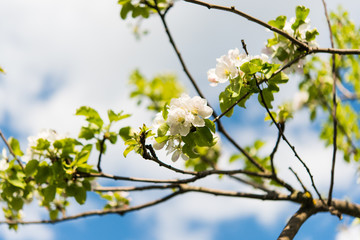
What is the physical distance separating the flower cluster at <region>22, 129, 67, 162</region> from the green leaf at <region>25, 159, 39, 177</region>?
6 centimetres

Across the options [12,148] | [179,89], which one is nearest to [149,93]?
[179,89]

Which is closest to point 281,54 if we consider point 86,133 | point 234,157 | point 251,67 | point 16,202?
point 251,67

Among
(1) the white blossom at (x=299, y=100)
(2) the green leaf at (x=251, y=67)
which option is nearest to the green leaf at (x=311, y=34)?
(2) the green leaf at (x=251, y=67)

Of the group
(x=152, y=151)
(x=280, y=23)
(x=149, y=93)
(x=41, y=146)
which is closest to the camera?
(x=152, y=151)

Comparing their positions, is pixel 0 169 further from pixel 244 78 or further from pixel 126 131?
pixel 244 78

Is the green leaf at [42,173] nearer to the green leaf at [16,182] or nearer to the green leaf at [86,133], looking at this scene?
the green leaf at [16,182]

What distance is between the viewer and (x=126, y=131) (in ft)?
6.62

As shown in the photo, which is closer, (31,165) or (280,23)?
(280,23)

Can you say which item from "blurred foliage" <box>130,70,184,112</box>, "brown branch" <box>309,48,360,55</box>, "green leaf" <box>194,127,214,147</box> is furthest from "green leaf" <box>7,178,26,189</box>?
"blurred foliage" <box>130,70,184,112</box>

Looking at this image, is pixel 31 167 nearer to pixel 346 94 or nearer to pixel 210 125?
pixel 210 125

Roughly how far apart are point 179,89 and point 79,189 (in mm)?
4024

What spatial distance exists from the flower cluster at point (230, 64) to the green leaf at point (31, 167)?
3.81ft

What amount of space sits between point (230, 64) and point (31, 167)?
1286mm

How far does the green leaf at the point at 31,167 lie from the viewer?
196 cm
